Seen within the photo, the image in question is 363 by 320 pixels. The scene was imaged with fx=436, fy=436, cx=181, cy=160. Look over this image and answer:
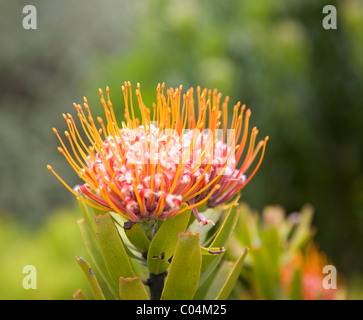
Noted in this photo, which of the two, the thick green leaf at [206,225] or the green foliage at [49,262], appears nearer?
the thick green leaf at [206,225]

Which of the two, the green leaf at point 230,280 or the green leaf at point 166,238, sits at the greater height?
the green leaf at point 166,238

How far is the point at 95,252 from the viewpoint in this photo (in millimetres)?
623

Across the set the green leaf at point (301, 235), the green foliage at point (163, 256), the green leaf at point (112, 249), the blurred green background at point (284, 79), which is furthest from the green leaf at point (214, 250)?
the blurred green background at point (284, 79)

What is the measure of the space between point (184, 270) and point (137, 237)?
0.25 feet

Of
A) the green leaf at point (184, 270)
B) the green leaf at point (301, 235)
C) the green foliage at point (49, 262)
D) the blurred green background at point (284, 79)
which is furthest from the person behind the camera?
the blurred green background at point (284, 79)

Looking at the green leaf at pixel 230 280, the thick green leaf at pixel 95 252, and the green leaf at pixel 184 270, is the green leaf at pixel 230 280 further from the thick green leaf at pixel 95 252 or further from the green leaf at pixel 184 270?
the thick green leaf at pixel 95 252

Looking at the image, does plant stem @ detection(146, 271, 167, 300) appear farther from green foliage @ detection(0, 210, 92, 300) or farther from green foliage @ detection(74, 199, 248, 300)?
green foliage @ detection(0, 210, 92, 300)

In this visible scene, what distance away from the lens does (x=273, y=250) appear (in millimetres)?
875

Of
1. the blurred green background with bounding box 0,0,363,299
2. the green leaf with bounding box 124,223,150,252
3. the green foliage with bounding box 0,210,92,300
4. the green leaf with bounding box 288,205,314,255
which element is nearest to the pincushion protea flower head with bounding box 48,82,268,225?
the green leaf with bounding box 124,223,150,252

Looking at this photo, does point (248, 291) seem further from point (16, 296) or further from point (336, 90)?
point (336, 90)

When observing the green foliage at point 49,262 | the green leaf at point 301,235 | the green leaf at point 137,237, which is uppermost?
the green leaf at point 137,237

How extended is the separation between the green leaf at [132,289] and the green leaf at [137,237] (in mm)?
56

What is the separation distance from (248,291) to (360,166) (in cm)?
267

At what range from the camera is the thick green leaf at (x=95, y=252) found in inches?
24.0
